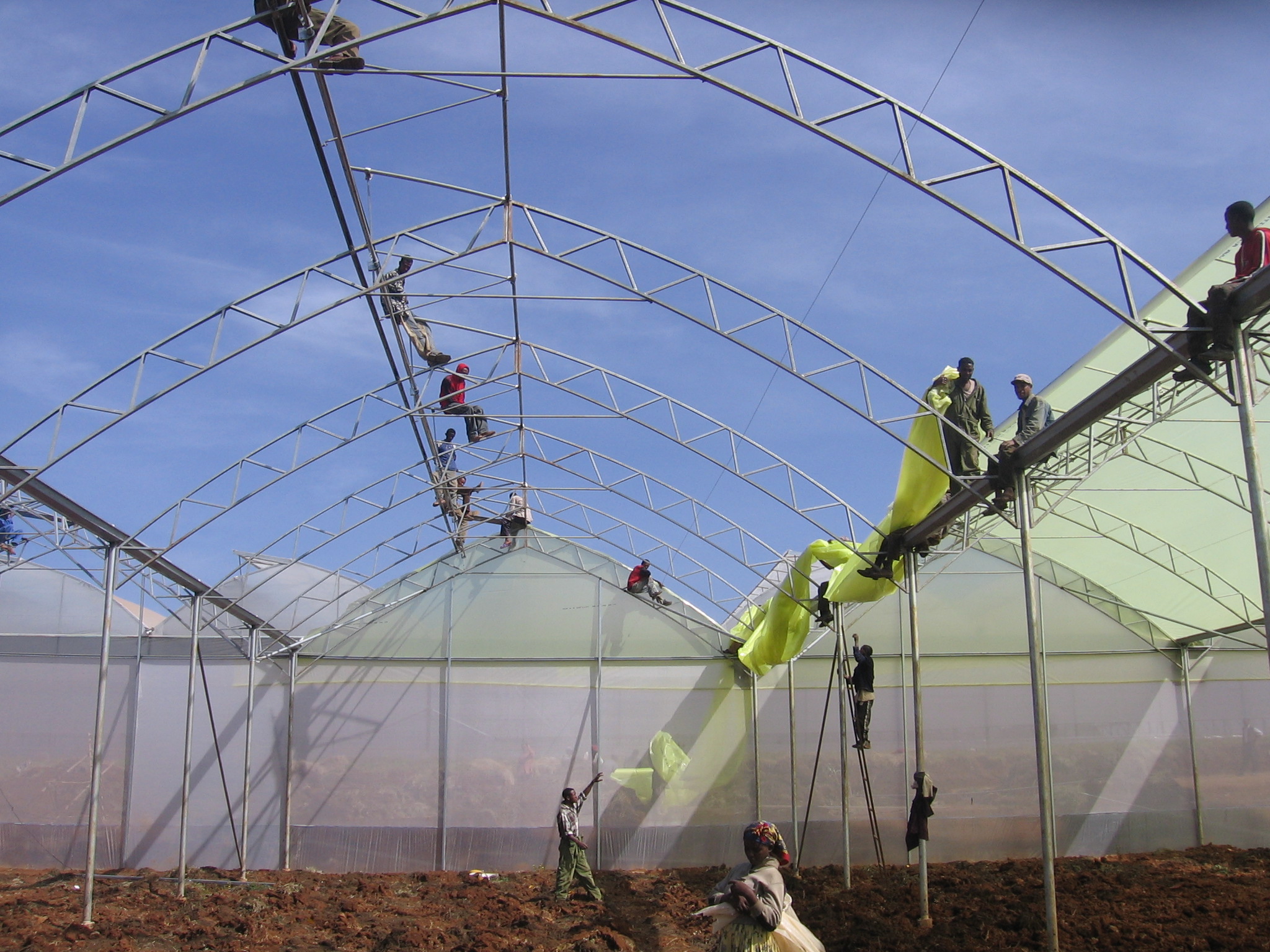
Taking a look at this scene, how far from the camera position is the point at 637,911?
50.4ft

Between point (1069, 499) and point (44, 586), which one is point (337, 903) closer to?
point (44, 586)

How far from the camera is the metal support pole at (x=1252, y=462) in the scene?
6.97m

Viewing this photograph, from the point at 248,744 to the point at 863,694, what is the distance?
10653 millimetres

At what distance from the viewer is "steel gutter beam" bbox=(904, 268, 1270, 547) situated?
24.6 feet

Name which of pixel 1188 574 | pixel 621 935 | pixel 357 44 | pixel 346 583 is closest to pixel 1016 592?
pixel 1188 574

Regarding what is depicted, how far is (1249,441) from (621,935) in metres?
8.95

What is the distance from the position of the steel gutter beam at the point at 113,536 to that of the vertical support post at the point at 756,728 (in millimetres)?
8942

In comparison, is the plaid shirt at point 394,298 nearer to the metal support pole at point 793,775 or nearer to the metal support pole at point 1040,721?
the metal support pole at point 1040,721

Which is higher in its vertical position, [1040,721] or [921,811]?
[1040,721]

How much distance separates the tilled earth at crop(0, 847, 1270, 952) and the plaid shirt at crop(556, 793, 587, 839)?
941mm

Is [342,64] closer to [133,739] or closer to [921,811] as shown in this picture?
[921,811]

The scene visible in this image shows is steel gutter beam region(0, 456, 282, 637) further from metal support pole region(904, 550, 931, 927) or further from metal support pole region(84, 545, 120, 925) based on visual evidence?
metal support pole region(904, 550, 931, 927)

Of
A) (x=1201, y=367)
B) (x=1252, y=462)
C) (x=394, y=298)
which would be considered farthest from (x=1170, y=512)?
(x=394, y=298)

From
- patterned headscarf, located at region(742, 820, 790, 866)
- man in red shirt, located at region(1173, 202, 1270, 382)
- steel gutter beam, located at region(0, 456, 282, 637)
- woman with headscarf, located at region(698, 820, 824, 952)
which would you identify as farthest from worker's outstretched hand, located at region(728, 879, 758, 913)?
steel gutter beam, located at region(0, 456, 282, 637)
